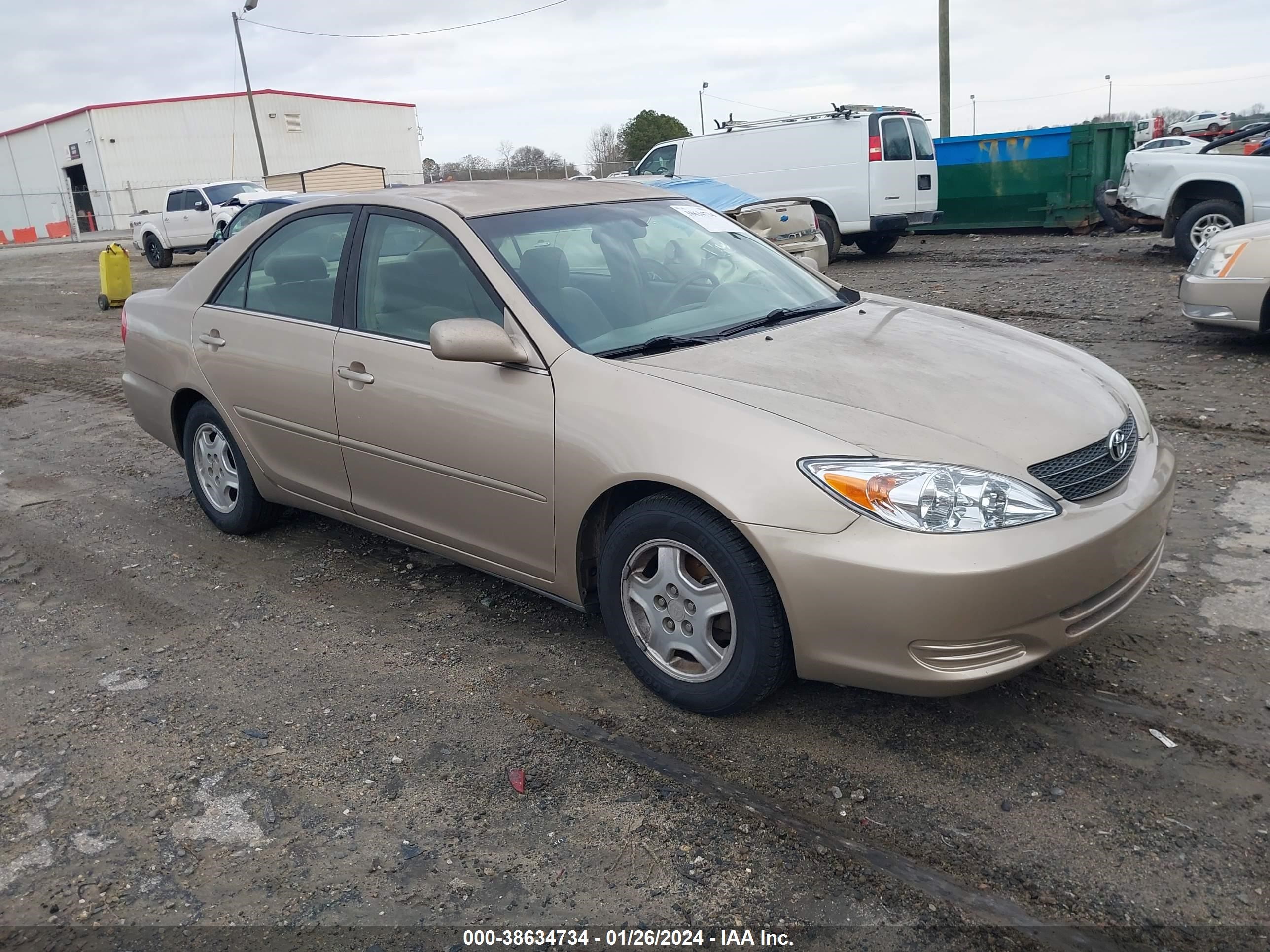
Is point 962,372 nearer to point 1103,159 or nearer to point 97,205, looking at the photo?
point 1103,159

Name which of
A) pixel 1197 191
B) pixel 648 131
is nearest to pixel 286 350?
pixel 1197 191

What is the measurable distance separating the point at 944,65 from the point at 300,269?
20.8 meters

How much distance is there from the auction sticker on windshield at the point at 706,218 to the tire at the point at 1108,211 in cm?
1141

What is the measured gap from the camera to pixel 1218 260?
24.0 ft

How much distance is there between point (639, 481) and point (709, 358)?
492 mm

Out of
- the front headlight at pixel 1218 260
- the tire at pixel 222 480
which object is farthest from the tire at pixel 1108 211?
the tire at pixel 222 480

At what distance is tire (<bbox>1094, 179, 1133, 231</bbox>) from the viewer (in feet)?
47.5

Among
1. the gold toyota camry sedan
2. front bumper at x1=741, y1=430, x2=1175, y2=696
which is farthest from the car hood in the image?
front bumper at x1=741, y1=430, x2=1175, y2=696

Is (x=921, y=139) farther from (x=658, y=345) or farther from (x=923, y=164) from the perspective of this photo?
(x=658, y=345)

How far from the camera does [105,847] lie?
9.37 feet

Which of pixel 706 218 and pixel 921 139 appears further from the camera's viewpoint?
pixel 921 139

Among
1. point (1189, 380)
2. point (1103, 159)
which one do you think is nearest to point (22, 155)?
point (1103, 159)

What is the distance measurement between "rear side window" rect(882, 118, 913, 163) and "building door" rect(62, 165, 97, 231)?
4328 cm

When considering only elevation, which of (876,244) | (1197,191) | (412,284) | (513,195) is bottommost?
(876,244)
